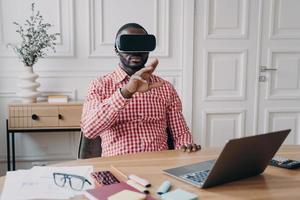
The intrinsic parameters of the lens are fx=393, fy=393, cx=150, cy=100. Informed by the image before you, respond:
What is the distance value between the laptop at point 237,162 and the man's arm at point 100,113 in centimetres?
41

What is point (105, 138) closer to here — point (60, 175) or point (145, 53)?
point (145, 53)

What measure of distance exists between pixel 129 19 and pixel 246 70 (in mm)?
1073

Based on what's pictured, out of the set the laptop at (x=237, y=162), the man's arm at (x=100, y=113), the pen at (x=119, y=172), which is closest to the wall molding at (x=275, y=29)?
the man's arm at (x=100, y=113)

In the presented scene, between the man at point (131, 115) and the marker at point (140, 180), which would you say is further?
the man at point (131, 115)

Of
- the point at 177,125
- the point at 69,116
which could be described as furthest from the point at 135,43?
the point at 69,116

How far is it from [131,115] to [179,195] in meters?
0.79

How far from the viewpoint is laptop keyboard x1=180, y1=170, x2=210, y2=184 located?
117cm

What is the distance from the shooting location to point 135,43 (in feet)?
5.72

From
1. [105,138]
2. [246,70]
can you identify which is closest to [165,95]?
[105,138]

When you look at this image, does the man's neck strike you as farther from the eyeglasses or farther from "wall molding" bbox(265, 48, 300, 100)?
"wall molding" bbox(265, 48, 300, 100)

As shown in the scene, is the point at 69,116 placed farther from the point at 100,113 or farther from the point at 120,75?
the point at 100,113

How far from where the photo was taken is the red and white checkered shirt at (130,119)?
1.66 m

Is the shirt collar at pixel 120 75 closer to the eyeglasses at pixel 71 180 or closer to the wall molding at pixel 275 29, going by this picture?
the eyeglasses at pixel 71 180

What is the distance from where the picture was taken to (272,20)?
3293 millimetres
